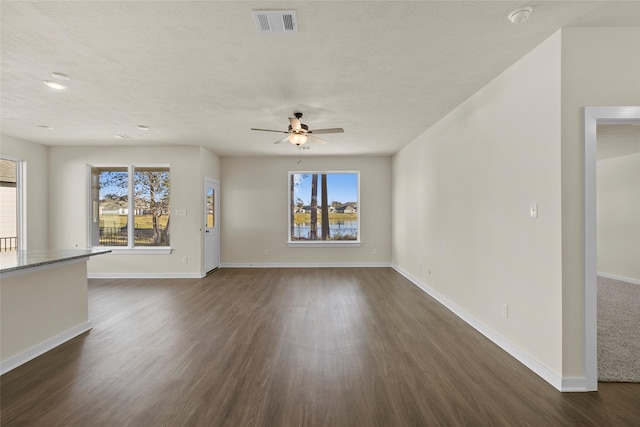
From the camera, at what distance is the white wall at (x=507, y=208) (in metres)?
2.37

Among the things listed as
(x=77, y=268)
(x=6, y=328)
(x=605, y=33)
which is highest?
(x=605, y=33)

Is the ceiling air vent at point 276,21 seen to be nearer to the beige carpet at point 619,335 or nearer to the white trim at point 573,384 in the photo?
the white trim at point 573,384

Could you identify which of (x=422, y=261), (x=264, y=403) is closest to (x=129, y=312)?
(x=264, y=403)

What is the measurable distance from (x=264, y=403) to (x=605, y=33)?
377 centimetres

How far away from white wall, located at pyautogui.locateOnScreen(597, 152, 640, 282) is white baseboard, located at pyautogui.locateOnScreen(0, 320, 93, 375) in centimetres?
932

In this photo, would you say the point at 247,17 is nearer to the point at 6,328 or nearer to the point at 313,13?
the point at 313,13

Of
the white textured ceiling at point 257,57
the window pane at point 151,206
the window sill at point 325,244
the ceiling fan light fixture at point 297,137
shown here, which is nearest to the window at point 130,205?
the window pane at point 151,206

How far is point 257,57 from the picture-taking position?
2.68 metres

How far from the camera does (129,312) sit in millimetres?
4098

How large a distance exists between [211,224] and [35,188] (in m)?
3.40

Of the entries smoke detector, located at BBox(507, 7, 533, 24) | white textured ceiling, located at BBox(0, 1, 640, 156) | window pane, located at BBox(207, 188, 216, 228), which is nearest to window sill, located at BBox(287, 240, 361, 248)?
window pane, located at BBox(207, 188, 216, 228)

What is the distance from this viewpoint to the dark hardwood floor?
1985 mm

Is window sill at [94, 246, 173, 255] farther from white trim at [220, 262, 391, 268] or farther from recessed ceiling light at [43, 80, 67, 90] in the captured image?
recessed ceiling light at [43, 80, 67, 90]

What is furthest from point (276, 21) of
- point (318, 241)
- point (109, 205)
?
point (109, 205)
